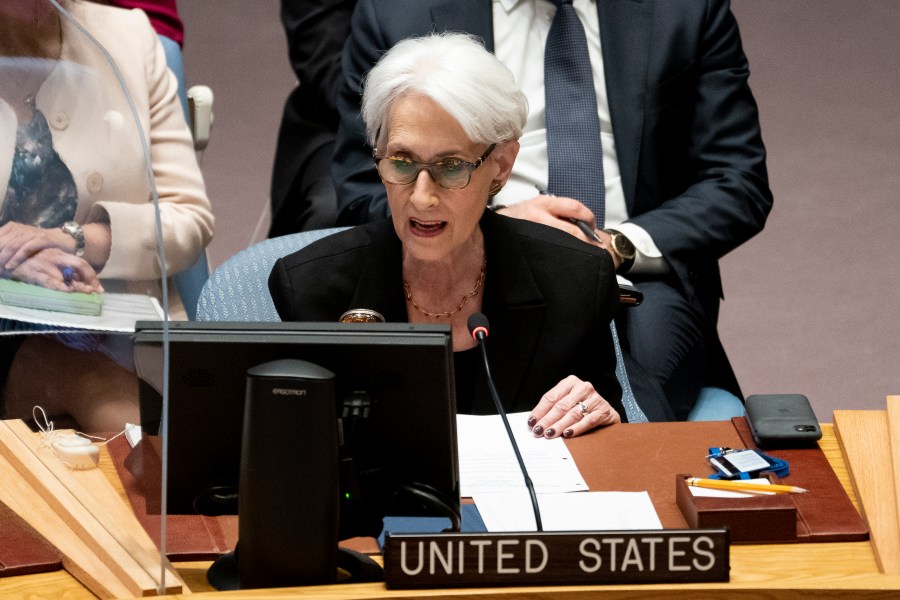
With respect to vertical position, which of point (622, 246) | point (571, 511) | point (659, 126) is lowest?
point (571, 511)

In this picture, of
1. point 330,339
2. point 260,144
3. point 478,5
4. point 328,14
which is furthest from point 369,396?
point 260,144

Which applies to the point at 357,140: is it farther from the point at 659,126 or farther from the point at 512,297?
the point at 512,297

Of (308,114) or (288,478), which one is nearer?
(288,478)

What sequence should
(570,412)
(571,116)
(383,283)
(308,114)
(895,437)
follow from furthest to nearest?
(308,114) → (571,116) → (383,283) → (570,412) → (895,437)

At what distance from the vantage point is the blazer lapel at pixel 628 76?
304 centimetres

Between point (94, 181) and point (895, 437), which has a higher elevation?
point (94, 181)

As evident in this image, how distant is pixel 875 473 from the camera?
1813 millimetres

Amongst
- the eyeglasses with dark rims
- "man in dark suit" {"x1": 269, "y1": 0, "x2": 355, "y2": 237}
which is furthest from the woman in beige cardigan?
"man in dark suit" {"x1": 269, "y1": 0, "x2": 355, "y2": 237}

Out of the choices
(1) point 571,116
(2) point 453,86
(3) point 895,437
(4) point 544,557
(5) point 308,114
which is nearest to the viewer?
(4) point 544,557

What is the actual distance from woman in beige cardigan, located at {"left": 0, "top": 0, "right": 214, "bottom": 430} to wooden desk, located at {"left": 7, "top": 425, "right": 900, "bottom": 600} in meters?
0.25

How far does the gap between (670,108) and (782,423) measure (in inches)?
50.6

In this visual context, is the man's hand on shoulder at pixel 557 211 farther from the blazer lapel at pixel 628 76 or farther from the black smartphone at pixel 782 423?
the black smartphone at pixel 782 423

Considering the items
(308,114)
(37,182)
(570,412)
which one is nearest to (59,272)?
(37,182)

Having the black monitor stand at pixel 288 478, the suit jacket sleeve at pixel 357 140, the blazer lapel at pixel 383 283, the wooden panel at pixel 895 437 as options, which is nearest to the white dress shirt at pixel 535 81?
the suit jacket sleeve at pixel 357 140
